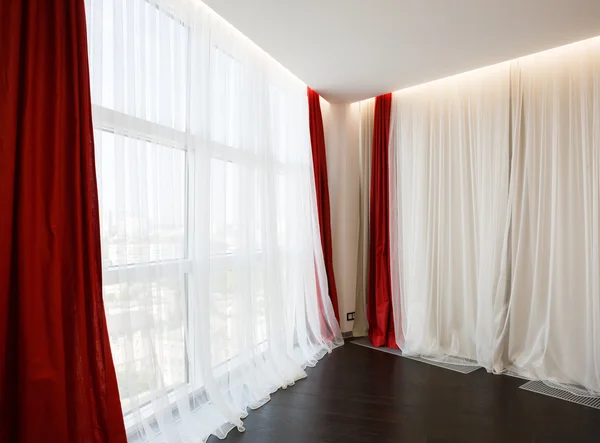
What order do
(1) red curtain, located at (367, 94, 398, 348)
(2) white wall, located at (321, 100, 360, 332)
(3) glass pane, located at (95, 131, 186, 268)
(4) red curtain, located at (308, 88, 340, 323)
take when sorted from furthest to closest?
1. (2) white wall, located at (321, 100, 360, 332)
2. (1) red curtain, located at (367, 94, 398, 348)
3. (4) red curtain, located at (308, 88, 340, 323)
4. (3) glass pane, located at (95, 131, 186, 268)

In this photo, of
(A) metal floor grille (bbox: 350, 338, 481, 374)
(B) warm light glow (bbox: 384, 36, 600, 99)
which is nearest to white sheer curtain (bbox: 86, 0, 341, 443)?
(A) metal floor grille (bbox: 350, 338, 481, 374)

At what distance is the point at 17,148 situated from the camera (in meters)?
1.46

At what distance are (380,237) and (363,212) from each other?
39 cm

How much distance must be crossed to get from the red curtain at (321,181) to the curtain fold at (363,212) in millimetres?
383

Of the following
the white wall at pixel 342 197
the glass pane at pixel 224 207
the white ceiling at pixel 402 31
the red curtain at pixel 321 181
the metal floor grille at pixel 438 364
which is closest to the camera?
the white ceiling at pixel 402 31

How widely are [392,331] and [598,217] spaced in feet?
6.79

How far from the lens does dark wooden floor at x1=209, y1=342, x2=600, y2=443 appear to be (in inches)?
85.0

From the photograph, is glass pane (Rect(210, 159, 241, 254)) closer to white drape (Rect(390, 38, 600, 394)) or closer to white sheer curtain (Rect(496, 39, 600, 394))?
white drape (Rect(390, 38, 600, 394))

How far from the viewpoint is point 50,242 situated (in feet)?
5.03

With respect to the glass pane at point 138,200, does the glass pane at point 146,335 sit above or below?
below

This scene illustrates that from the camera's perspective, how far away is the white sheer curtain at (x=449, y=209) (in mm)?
3248

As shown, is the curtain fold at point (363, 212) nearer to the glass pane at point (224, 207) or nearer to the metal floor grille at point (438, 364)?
the metal floor grille at point (438, 364)

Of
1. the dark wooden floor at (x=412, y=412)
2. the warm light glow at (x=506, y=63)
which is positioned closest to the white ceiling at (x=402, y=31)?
the warm light glow at (x=506, y=63)

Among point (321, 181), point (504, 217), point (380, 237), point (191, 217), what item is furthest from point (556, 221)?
point (191, 217)
